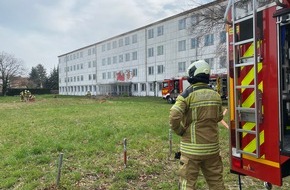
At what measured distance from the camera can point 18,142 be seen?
905cm

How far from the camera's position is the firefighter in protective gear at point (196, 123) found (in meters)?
3.65

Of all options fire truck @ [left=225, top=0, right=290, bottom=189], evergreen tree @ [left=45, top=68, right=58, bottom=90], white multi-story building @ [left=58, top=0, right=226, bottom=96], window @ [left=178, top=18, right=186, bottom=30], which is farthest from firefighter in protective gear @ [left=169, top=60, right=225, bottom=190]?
evergreen tree @ [left=45, top=68, right=58, bottom=90]

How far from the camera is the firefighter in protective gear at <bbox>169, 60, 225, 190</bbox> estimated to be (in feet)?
12.0

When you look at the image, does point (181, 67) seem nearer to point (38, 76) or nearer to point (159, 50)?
point (159, 50)

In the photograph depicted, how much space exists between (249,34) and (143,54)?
5364cm

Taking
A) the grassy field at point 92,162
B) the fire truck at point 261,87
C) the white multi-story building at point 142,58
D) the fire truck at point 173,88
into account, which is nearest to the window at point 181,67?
the white multi-story building at point 142,58

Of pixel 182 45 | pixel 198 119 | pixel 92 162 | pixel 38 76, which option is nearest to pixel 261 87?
pixel 198 119

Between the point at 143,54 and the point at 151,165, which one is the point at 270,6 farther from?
the point at 143,54

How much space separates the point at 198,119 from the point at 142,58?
53541 mm

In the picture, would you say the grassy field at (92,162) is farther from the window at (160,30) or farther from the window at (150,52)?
the window at (150,52)

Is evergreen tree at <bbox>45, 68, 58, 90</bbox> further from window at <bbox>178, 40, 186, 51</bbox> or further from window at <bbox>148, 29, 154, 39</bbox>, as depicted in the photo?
window at <bbox>178, 40, 186, 51</bbox>

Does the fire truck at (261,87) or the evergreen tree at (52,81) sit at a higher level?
the evergreen tree at (52,81)

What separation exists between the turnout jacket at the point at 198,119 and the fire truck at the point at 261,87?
10.4 inches

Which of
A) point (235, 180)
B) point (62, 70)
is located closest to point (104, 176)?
point (235, 180)
